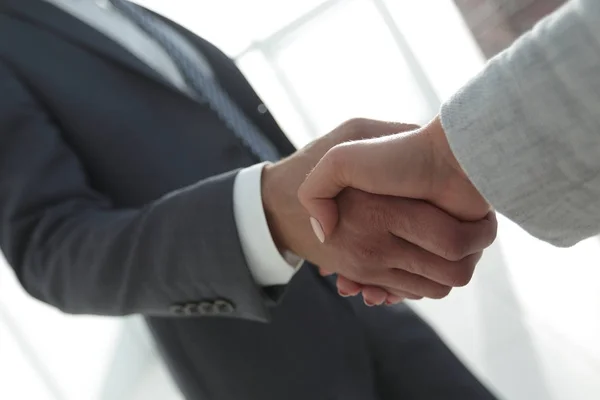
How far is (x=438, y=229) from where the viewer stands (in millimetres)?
420

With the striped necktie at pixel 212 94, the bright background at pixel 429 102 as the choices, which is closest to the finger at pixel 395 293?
the striped necktie at pixel 212 94

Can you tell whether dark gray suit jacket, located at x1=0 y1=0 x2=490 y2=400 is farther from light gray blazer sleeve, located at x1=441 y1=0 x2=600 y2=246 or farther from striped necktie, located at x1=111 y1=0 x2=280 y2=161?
light gray blazer sleeve, located at x1=441 y1=0 x2=600 y2=246

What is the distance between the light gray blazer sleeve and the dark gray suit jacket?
210 mm

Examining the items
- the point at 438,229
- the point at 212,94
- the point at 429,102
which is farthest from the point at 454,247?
the point at 429,102

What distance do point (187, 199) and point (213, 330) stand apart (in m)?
0.16

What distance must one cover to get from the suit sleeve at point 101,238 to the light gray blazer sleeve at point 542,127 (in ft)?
0.69

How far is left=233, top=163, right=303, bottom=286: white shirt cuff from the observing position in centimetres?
49

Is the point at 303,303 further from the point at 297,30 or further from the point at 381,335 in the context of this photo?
the point at 297,30

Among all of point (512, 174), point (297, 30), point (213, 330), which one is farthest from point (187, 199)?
point (297, 30)

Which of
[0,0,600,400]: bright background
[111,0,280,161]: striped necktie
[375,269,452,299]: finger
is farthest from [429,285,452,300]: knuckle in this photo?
[0,0,600,400]: bright background

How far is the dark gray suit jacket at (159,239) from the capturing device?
0.52 metres

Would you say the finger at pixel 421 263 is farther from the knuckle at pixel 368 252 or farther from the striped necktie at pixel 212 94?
the striped necktie at pixel 212 94

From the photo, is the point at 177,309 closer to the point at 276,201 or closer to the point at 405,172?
the point at 276,201

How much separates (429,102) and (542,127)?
99 centimetres
